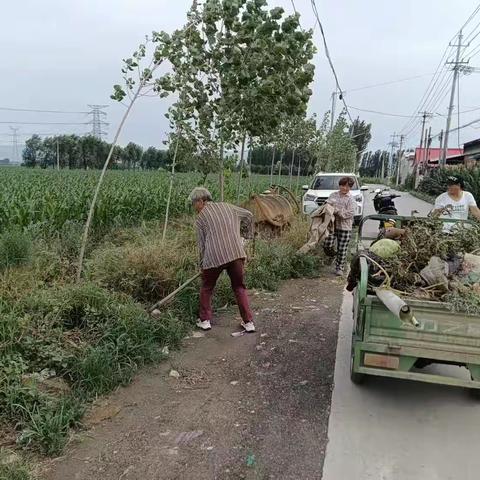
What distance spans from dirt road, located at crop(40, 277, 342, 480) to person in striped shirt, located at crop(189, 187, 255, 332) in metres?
0.31

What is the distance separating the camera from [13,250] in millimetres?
5895

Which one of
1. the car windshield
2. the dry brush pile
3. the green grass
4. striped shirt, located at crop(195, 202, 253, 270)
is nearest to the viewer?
the green grass

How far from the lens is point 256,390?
4.43 meters

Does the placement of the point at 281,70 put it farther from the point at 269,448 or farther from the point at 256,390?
the point at 269,448

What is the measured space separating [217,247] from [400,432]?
267cm

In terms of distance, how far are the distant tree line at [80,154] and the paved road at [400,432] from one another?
199ft

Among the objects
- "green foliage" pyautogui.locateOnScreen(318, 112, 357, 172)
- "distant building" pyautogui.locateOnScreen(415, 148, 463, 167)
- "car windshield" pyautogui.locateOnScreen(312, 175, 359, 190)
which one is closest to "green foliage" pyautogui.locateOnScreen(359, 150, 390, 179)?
"distant building" pyautogui.locateOnScreen(415, 148, 463, 167)

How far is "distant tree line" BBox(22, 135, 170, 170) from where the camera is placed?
64.4 meters

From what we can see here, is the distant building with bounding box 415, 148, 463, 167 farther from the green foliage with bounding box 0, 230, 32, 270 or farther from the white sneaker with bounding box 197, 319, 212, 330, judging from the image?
the green foliage with bounding box 0, 230, 32, 270

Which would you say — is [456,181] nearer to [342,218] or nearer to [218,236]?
[342,218]

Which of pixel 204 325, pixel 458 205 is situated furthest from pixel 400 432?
pixel 458 205

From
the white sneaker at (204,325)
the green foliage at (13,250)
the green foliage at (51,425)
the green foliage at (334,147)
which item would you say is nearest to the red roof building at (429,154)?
the green foliage at (334,147)

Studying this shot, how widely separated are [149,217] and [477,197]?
18727mm

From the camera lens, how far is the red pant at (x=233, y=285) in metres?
5.71
